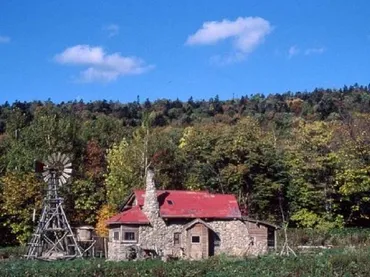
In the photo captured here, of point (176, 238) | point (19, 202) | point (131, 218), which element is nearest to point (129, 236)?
point (131, 218)

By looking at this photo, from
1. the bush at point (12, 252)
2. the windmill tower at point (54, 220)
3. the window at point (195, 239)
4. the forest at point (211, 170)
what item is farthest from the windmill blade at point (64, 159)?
the window at point (195, 239)

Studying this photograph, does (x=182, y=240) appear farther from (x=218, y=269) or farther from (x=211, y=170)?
(x=218, y=269)

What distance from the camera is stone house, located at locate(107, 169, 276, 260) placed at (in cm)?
3759

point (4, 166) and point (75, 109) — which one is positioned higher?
point (75, 109)

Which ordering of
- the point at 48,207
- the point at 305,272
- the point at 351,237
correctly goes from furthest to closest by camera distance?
1. the point at 351,237
2. the point at 48,207
3. the point at 305,272

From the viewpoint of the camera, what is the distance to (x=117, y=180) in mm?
46750

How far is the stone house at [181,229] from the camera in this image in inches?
1480

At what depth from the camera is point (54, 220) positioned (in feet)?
128

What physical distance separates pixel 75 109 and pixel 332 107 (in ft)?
130

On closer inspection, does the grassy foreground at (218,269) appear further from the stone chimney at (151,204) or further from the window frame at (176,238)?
the window frame at (176,238)

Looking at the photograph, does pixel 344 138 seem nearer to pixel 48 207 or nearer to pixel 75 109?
pixel 48 207

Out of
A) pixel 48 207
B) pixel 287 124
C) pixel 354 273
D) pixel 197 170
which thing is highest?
pixel 287 124

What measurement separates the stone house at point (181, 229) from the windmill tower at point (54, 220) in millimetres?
2633

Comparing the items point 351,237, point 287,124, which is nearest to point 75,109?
point 287,124
